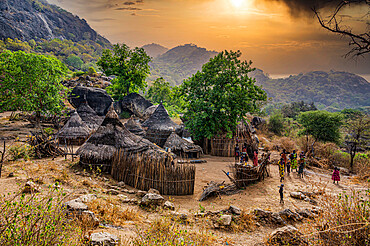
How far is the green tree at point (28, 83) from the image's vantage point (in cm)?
1247

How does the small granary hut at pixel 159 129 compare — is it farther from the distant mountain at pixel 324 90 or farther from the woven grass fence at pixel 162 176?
the distant mountain at pixel 324 90

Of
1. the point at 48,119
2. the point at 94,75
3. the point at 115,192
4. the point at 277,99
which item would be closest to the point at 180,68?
the point at 277,99

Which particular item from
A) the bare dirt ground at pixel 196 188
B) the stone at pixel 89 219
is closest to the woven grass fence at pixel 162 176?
the bare dirt ground at pixel 196 188

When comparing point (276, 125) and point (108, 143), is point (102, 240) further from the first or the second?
point (276, 125)

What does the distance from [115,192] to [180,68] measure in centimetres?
16539

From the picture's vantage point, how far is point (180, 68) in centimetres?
16475

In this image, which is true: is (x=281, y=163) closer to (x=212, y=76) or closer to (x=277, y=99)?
(x=212, y=76)

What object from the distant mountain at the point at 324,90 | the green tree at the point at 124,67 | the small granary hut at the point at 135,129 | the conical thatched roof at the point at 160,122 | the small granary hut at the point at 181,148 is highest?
the distant mountain at the point at 324,90

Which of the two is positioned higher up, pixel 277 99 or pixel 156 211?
pixel 277 99

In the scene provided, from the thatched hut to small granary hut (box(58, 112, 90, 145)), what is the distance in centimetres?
435

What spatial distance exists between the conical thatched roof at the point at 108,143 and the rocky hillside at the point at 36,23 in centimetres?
8032

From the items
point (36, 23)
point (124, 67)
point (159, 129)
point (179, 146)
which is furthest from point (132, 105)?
point (36, 23)

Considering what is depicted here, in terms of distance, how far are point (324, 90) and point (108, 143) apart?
132 meters

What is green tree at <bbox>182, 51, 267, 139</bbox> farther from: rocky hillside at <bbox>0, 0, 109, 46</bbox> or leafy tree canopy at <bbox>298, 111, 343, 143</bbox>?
rocky hillside at <bbox>0, 0, 109, 46</bbox>
